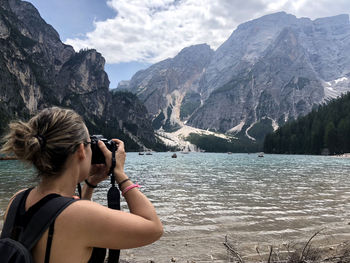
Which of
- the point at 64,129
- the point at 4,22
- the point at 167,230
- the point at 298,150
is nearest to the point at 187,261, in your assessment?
the point at 167,230

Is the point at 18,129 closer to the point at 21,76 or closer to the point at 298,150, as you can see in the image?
the point at 298,150

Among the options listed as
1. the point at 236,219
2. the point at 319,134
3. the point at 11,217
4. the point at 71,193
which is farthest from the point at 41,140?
the point at 319,134

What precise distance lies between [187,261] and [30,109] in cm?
18361

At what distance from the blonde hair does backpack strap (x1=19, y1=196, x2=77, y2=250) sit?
389 millimetres

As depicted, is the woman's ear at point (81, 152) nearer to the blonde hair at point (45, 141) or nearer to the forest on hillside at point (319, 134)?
the blonde hair at point (45, 141)

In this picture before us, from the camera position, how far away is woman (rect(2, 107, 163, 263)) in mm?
2217

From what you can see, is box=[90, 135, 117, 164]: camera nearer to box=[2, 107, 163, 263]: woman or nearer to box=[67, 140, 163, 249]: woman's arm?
box=[2, 107, 163, 263]: woman

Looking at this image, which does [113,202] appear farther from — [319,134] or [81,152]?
[319,134]

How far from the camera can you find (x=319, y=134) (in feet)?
413

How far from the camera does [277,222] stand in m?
12.3

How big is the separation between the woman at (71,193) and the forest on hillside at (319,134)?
129 meters

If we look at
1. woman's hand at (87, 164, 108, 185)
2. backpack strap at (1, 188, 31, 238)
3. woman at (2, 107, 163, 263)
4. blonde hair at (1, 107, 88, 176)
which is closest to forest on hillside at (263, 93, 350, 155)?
woman's hand at (87, 164, 108, 185)

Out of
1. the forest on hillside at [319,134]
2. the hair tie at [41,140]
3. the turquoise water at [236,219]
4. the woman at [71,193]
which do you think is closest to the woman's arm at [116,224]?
the woman at [71,193]

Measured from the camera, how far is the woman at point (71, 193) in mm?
2217
